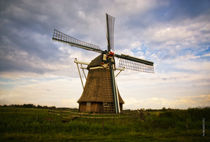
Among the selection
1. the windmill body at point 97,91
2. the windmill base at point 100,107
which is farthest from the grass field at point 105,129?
the windmill body at point 97,91

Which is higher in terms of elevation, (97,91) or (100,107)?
(97,91)

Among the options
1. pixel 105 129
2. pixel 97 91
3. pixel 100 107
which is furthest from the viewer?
pixel 97 91

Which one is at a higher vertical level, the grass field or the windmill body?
the windmill body

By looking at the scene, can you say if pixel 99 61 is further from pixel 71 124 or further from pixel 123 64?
pixel 71 124

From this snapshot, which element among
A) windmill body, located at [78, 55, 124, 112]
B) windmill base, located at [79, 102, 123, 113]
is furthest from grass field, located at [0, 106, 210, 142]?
windmill body, located at [78, 55, 124, 112]

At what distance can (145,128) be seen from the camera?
1377cm

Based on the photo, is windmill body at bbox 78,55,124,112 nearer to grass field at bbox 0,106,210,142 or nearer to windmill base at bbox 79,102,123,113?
windmill base at bbox 79,102,123,113

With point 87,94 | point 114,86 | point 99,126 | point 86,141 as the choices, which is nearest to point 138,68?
point 114,86

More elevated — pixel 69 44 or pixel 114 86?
pixel 69 44

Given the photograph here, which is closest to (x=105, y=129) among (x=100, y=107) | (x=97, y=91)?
(x=100, y=107)

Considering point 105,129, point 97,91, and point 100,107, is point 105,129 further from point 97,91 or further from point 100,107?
point 97,91

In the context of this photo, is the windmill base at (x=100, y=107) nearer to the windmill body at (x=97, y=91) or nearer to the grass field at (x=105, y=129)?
the windmill body at (x=97, y=91)

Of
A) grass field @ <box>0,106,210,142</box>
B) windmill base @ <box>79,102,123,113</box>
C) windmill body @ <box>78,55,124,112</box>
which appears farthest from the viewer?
windmill body @ <box>78,55,124,112</box>

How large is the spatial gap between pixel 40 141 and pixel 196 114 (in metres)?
16.8
